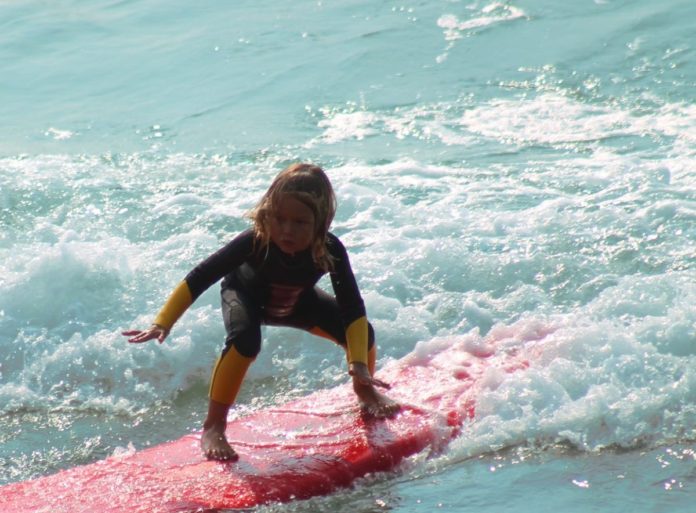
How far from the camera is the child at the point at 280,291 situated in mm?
4047

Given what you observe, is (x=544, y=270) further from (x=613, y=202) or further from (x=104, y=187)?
(x=104, y=187)

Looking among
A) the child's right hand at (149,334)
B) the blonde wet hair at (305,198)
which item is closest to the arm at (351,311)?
the blonde wet hair at (305,198)

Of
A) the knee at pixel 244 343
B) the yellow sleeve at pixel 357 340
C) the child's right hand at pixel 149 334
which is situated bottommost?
the yellow sleeve at pixel 357 340

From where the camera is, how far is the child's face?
402cm

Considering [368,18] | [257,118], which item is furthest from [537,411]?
[368,18]

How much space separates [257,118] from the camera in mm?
9836

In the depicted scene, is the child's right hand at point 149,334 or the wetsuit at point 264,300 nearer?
Result: the child's right hand at point 149,334

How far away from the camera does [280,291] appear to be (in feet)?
14.4

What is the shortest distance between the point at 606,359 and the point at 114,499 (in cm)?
226

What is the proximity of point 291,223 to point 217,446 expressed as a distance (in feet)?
2.96

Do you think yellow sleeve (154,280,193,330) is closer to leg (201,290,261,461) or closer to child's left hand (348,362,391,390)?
leg (201,290,261,461)

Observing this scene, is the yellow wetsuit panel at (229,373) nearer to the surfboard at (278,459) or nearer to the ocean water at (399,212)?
the surfboard at (278,459)

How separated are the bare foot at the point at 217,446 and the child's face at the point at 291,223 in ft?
2.55

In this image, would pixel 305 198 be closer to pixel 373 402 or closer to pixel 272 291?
pixel 272 291
